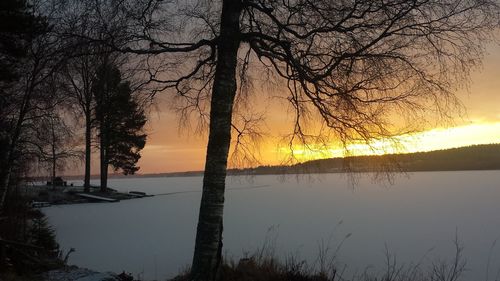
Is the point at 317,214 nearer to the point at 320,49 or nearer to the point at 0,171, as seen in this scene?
the point at 0,171

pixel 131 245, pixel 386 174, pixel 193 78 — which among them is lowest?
pixel 131 245

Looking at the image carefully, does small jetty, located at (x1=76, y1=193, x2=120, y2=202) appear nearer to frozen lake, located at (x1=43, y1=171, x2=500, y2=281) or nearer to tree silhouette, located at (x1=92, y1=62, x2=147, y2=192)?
tree silhouette, located at (x1=92, y1=62, x2=147, y2=192)

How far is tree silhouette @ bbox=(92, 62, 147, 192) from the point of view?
7.04 metres

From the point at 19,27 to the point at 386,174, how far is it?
13.3 m

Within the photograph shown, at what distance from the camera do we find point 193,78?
803 cm

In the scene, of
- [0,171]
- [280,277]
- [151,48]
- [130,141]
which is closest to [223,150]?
[151,48]

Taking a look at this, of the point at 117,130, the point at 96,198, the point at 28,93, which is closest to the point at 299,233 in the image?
the point at 28,93

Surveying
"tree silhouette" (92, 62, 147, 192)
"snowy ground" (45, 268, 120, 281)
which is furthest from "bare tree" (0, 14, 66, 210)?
"snowy ground" (45, 268, 120, 281)

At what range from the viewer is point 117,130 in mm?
38000

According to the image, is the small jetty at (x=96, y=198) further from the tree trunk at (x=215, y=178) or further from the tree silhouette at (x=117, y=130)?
the tree trunk at (x=215, y=178)

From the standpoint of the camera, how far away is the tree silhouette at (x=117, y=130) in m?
7.04

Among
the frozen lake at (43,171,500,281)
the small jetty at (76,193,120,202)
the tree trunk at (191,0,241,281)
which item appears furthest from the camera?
the small jetty at (76,193,120,202)

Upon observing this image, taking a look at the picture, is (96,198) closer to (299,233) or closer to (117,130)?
(117,130)

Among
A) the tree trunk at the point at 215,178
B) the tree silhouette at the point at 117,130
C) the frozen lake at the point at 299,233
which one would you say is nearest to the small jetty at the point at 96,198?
the tree silhouette at the point at 117,130
